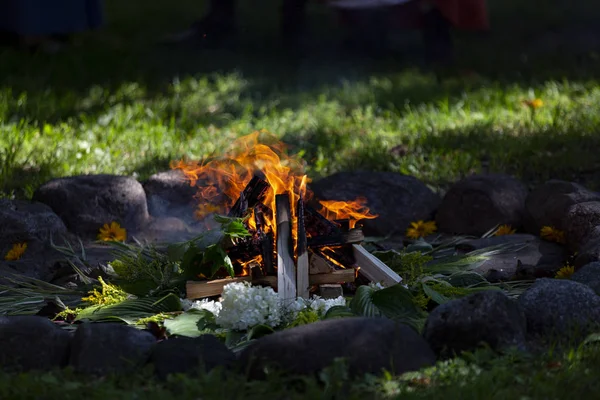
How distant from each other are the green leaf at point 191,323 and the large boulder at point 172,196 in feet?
5.38

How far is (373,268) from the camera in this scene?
175 inches

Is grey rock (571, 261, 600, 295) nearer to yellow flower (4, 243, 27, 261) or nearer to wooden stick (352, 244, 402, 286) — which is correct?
wooden stick (352, 244, 402, 286)

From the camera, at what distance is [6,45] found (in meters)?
9.95

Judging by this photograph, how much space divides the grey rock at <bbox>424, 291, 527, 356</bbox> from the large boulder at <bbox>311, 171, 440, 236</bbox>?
192 cm

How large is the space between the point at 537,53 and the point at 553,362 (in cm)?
739

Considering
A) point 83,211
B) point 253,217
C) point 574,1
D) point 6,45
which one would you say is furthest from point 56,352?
point 574,1

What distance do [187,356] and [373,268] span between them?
3.83 feet

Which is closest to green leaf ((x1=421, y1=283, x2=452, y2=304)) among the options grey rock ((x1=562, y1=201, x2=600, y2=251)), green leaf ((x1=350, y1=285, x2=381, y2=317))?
green leaf ((x1=350, y1=285, x2=381, y2=317))

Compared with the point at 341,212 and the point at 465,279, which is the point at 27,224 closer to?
the point at 341,212

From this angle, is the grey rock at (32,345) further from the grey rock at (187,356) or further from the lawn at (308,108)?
the lawn at (308,108)

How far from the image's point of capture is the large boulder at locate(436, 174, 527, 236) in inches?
219

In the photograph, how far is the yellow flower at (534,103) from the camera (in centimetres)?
766

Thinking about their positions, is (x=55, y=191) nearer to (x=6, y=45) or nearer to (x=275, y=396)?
(x=275, y=396)

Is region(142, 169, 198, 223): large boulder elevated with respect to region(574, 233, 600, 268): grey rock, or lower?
lower
